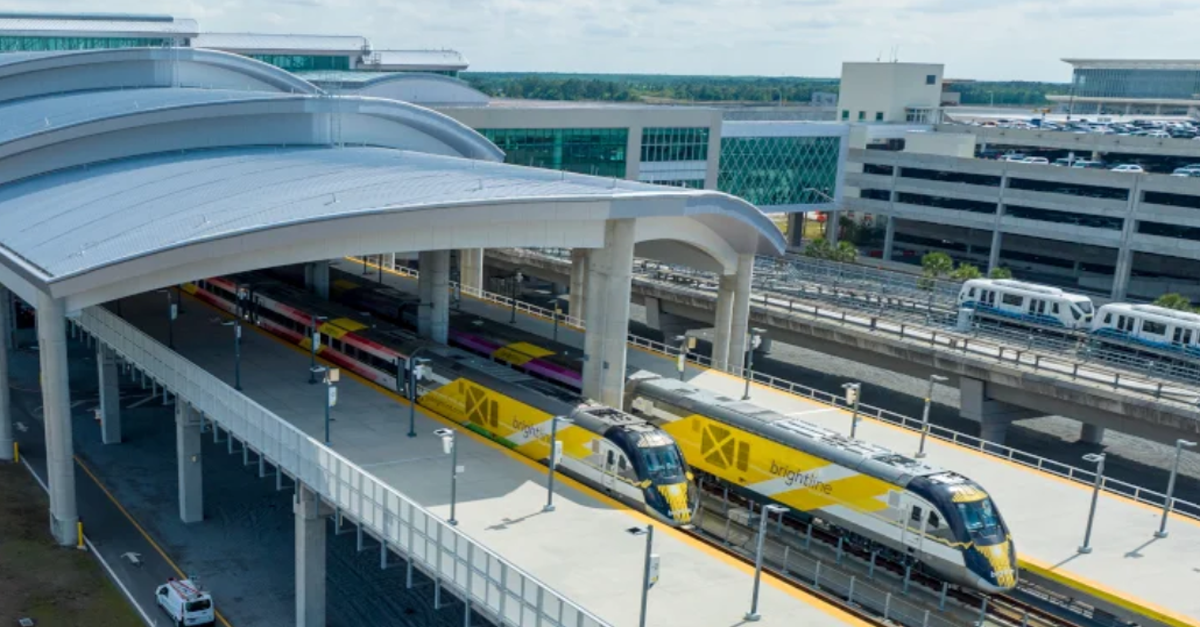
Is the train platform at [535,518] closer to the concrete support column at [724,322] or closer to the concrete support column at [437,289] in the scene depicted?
the concrete support column at [437,289]

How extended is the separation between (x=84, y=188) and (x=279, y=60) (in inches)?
2762

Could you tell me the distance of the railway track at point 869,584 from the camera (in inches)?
1229

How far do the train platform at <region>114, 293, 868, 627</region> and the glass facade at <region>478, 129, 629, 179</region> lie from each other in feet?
124

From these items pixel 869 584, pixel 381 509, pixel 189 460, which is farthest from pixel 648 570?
pixel 189 460

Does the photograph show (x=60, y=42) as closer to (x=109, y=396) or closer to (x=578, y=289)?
(x=578, y=289)

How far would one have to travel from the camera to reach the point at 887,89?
122312mm

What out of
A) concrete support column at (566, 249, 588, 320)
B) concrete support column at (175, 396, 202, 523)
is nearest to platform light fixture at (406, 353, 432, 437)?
concrete support column at (175, 396, 202, 523)

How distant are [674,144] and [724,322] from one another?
39.8 m

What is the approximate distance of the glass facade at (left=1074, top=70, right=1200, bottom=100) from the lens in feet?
533

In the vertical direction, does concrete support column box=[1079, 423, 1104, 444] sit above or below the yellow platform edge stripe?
below

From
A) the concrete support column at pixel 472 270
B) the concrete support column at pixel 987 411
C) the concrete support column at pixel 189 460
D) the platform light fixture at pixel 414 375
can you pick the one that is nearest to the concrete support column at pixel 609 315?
the platform light fixture at pixel 414 375

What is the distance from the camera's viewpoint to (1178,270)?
303ft

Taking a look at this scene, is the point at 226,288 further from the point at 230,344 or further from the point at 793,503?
the point at 793,503

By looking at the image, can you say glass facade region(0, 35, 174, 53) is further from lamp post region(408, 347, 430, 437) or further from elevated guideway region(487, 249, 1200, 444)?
lamp post region(408, 347, 430, 437)
